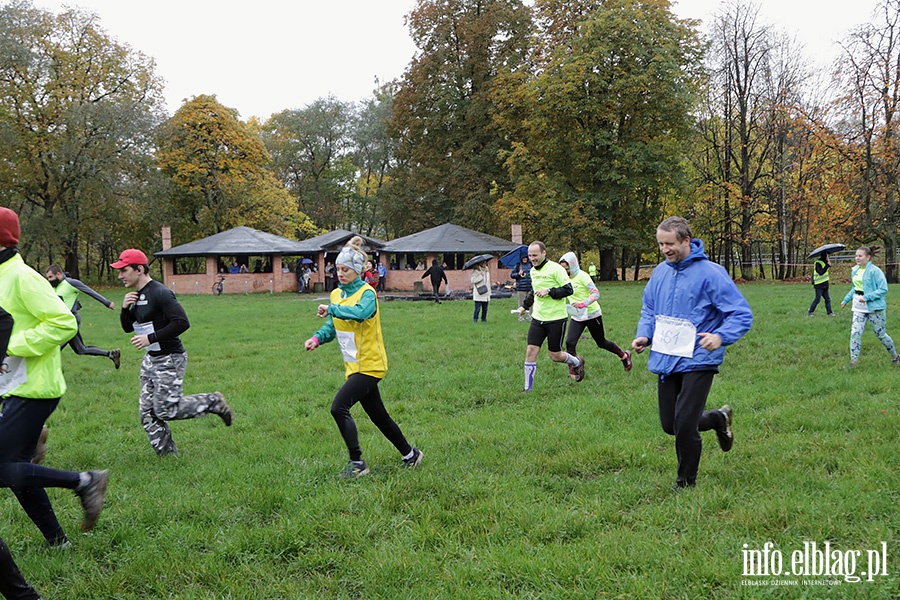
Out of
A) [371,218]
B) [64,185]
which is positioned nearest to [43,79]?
[64,185]

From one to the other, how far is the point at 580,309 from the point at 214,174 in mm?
40927

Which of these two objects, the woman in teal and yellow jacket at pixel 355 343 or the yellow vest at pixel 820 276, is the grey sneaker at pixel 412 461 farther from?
the yellow vest at pixel 820 276

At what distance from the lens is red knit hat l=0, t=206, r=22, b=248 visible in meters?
3.73

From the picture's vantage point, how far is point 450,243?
35.3 m

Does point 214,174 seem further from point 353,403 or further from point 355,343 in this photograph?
point 353,403

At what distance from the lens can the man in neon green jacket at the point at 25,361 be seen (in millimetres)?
3643

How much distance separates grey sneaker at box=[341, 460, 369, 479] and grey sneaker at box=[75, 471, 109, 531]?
6.05 feet

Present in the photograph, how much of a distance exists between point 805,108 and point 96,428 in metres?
36.6

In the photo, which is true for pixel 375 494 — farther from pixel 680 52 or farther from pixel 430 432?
pixel 680 52

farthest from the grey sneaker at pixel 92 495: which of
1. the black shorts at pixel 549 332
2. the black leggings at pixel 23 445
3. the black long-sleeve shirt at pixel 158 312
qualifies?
the black shorts at pixel 549 332

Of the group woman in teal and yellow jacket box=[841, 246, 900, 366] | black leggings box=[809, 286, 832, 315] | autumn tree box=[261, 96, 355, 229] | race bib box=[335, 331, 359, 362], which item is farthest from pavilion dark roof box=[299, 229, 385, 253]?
race bib box=[335, 331, 359, 362]

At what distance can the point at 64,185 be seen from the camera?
38.6 m

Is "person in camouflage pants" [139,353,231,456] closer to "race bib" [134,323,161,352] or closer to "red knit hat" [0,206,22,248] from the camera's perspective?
"race bib" [134,323,161,352]

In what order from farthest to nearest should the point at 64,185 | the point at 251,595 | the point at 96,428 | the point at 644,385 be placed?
1. the point at 64,185
2. the point at 644,385
3. the point at 96,428
4. the point at 251,595
